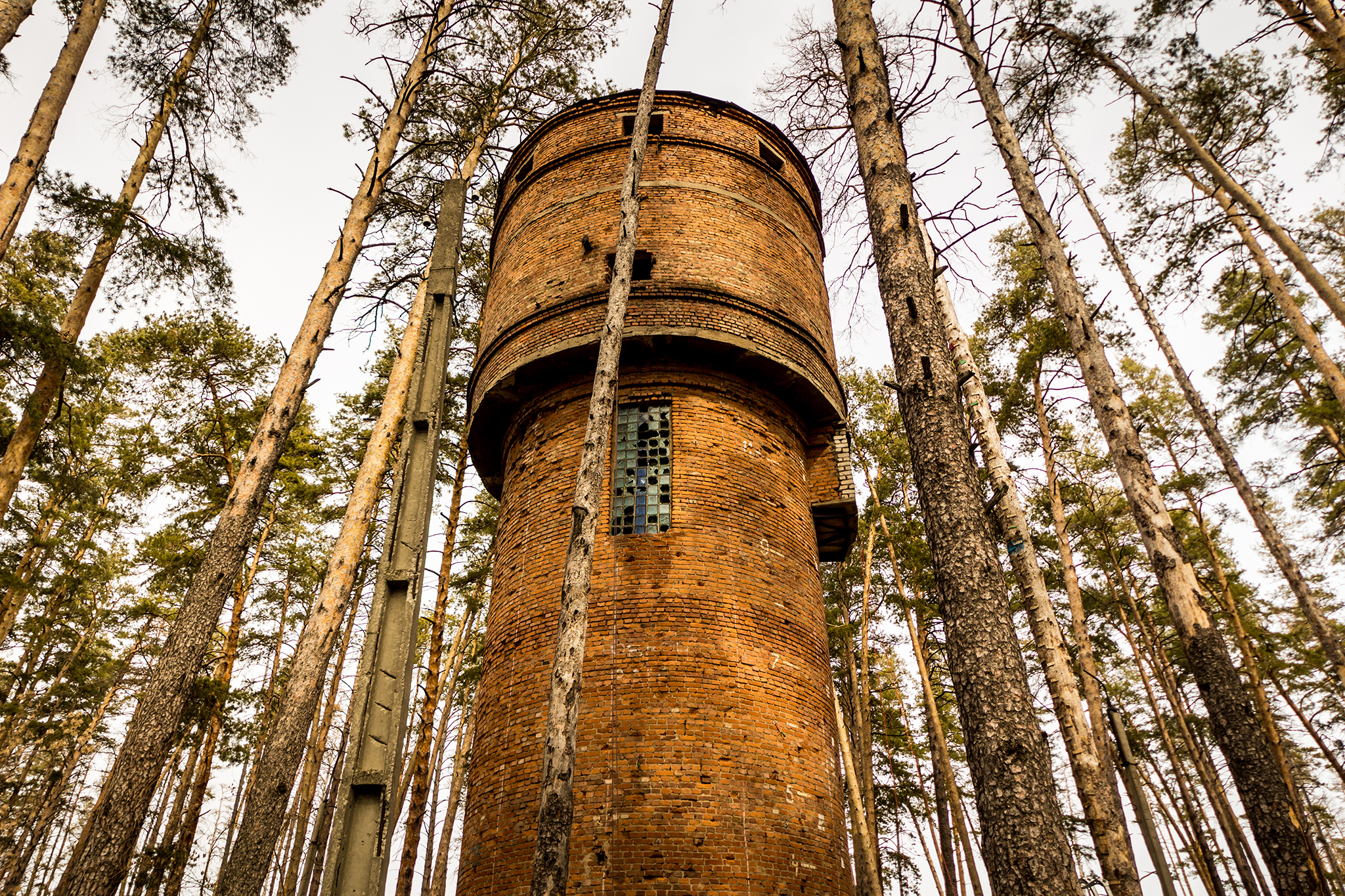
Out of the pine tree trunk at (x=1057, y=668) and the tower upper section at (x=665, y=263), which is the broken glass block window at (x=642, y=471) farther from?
the pine tree trunk at (x=1057, y=668)

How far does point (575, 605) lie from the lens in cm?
575

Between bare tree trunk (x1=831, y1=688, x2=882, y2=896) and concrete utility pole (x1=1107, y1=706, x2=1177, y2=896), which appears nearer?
concrete utility pole (x1=1107, y1=706, x2=1177, y2=896)

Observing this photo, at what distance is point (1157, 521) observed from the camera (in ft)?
25.0

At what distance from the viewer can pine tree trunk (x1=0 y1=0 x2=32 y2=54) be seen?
7621 millimetres

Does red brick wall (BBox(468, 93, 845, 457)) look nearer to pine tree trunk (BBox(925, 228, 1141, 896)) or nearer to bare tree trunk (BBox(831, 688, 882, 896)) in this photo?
pine tree trunk (BBox(925, 228, 1141, 896))

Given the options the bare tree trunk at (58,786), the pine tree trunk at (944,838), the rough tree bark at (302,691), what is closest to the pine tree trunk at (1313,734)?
the pine tree trunk at (944,838)

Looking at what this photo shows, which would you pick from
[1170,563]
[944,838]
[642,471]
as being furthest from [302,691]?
[944,838]

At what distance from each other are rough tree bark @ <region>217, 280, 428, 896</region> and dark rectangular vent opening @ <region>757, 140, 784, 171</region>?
6.94m

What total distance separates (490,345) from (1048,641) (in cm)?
851

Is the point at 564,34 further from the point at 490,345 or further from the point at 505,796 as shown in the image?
the point at 505,796

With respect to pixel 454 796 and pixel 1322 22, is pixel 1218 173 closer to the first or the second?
pixel 1322 22

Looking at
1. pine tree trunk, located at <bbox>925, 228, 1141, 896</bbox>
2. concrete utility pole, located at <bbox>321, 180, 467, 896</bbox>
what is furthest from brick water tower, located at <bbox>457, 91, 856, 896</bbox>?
concrete utility pole, located at <bbox>321, 180, 467, 896</bbox>

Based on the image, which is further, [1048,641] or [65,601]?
[65,601]

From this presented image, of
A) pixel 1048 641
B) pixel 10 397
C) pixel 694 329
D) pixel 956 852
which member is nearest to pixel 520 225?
pixel 694 329
